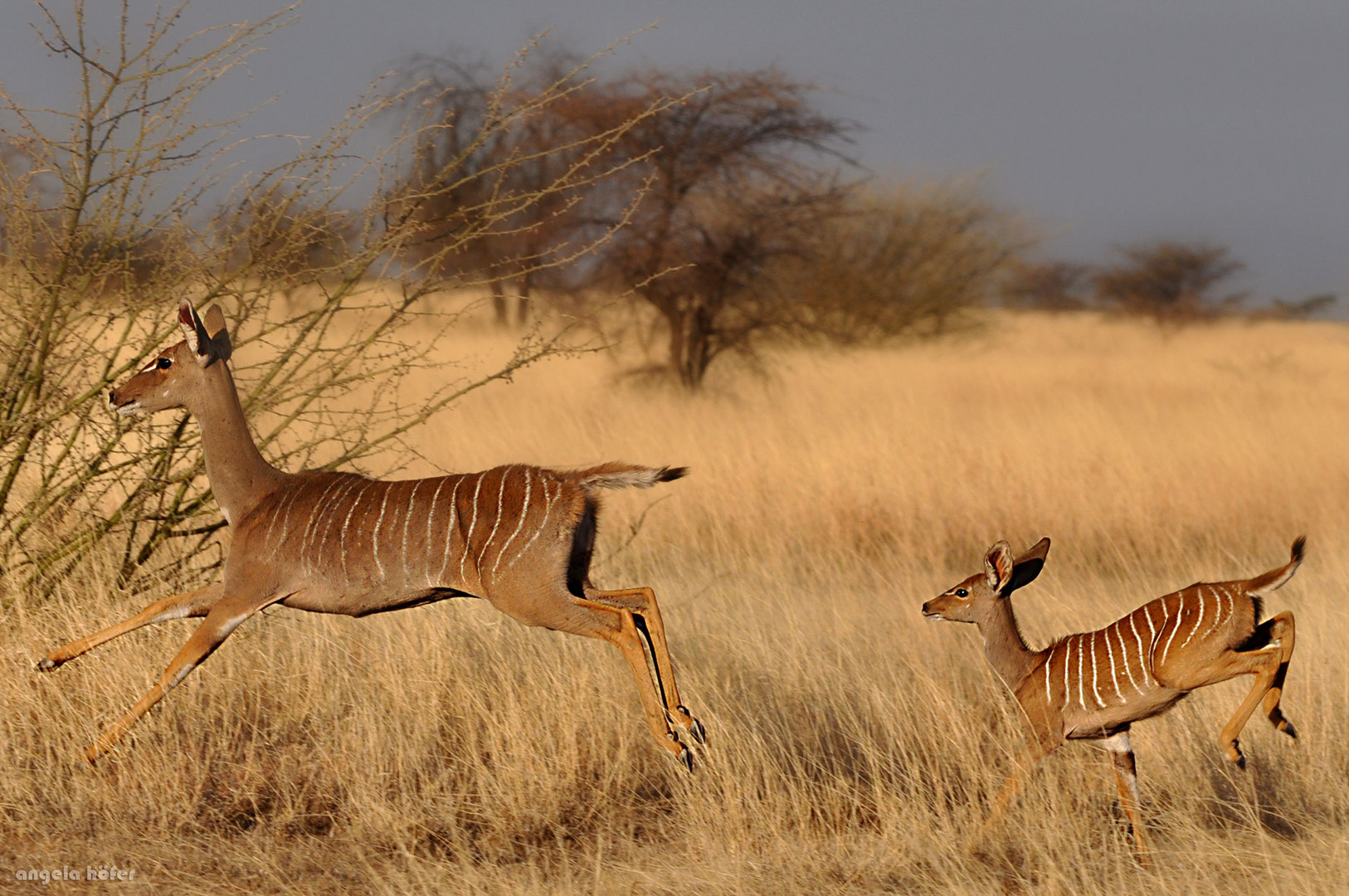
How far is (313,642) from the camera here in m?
6.11

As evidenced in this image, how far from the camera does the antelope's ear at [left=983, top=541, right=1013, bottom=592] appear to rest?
4340mm

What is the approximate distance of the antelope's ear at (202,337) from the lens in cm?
436

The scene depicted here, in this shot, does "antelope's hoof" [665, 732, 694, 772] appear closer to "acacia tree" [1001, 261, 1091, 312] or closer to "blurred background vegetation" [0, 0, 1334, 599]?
"blurred background vegetation" [0, 0, 1334, 599]

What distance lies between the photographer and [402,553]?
4.39 m

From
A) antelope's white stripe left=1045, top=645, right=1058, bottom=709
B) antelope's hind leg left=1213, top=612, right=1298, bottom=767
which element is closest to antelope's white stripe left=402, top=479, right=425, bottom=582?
antelope's white stripe left=1045, top=645, right=1058, bottom=709

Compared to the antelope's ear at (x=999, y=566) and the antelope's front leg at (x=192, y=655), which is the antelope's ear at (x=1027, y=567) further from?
the antelope's front leg at (x=192, y=655)

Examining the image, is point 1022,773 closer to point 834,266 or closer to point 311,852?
point 311,852

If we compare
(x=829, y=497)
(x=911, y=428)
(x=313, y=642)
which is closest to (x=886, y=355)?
(x=911, y=428)

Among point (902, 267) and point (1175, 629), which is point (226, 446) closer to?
point (1175, 629)

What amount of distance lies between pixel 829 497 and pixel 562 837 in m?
5.48

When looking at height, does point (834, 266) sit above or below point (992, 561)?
above

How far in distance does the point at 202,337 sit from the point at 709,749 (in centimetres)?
224

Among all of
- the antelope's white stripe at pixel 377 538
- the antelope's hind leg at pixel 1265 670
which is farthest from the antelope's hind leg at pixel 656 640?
the antelope's hind leg at pixel 1265 670

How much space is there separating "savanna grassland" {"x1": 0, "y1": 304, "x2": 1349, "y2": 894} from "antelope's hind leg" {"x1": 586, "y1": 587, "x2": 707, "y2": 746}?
0.54 m
